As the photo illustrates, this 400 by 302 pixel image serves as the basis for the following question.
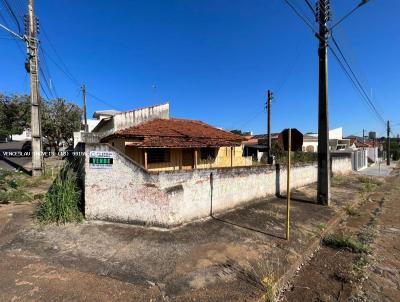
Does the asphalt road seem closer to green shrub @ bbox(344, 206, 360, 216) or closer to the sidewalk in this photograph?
the sidewalk

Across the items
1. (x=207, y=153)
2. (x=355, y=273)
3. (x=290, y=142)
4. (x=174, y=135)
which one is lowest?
(x=355, y=273)

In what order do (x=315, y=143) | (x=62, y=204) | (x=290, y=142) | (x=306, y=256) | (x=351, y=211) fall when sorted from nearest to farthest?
(x=306, y=256) → (x=290, y=142) → (x=62, y=204) → (x=351, y=211) → (x=315, y=143)

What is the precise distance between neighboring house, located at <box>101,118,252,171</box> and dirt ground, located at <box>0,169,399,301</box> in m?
6.38

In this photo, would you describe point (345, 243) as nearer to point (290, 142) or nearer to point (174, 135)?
point (290, 142)

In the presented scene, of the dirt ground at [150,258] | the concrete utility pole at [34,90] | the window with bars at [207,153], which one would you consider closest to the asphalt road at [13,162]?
the concrete utility pole at [34,90]

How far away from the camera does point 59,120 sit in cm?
3105

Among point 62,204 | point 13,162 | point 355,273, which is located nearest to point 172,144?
point 62,204

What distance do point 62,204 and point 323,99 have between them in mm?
9127

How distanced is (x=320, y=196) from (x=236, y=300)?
7.51 metres

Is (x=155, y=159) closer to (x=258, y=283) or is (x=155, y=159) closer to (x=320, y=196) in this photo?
(x=320, y=196)

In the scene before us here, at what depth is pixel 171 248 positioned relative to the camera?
219 inches

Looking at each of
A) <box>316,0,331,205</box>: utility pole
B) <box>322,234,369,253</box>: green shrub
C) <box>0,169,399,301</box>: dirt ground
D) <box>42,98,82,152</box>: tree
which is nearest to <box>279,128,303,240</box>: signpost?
<box>0,169,399,301</box>: dirt ground

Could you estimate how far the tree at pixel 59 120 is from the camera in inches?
1188

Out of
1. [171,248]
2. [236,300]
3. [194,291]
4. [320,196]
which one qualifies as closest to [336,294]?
[236,300]
